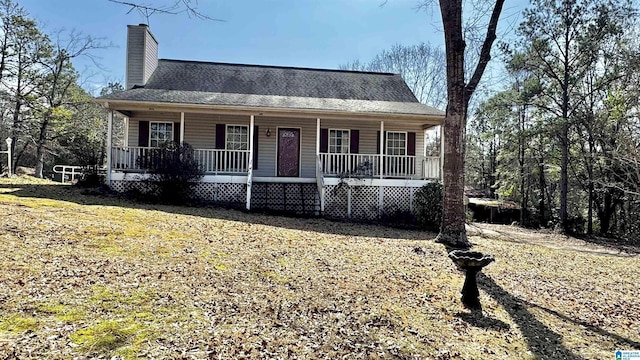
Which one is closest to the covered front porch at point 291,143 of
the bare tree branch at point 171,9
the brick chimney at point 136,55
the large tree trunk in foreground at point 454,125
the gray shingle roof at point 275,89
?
the gray shingle roof at point 275,89

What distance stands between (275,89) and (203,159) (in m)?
4.30

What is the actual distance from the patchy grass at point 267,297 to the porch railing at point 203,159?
3707 mm

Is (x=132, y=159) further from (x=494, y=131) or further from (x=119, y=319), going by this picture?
(x=494, y=131)

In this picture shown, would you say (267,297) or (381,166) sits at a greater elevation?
(381,166)

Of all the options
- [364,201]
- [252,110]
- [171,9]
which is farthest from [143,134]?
Result: [171,9]

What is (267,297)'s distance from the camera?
4.53 m

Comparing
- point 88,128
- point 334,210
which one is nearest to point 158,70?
point 334,210

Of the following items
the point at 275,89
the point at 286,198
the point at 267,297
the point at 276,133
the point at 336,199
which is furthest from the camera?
the point at 275,89

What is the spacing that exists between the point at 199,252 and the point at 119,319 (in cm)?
256

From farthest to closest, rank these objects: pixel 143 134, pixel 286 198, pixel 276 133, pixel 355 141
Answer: pixel 355 141
pixel 276 133
pixel 143 134
pixel 286 198

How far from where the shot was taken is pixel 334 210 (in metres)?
12.3

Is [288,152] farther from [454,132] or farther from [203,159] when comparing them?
[454,132]

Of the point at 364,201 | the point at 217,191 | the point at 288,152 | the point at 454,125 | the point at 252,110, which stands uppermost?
the point at 252,110

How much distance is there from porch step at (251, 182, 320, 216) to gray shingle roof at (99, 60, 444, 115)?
282 centimetres
